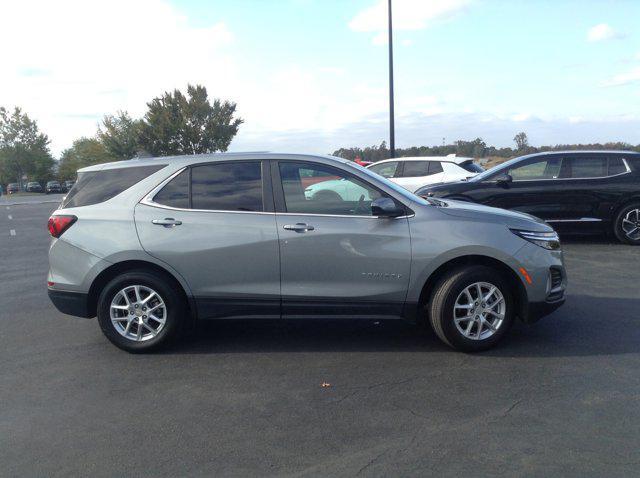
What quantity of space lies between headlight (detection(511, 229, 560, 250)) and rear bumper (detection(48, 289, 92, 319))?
3799 millimetres

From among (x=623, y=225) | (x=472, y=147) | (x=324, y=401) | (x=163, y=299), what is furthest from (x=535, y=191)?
(x=472, y=147)

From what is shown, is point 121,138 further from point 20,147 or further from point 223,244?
point 223,244

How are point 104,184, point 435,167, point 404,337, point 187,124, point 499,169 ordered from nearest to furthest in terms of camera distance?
point 104,184
point 404,337
point 499,169
point 435,167
point 187,124

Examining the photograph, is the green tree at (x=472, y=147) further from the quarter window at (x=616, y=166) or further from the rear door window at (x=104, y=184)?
the rear door window at (x=104, y=184)

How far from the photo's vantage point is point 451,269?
5.23 metres

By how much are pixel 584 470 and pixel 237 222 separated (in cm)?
322

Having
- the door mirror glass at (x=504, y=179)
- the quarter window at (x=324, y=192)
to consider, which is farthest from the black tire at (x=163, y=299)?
the door mirror glass at (x=504, y=179)

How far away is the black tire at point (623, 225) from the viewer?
10.7m

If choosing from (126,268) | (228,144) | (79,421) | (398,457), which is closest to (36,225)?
(126,268)

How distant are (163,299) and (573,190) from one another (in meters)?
8.08

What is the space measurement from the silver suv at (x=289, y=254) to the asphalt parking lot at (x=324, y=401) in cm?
40

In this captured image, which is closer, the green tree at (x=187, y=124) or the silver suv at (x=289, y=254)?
the silver suv at (x=289, y=254)

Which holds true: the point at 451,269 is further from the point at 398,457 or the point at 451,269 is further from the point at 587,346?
the point at 398,457

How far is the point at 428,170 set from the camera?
50.5 feet
